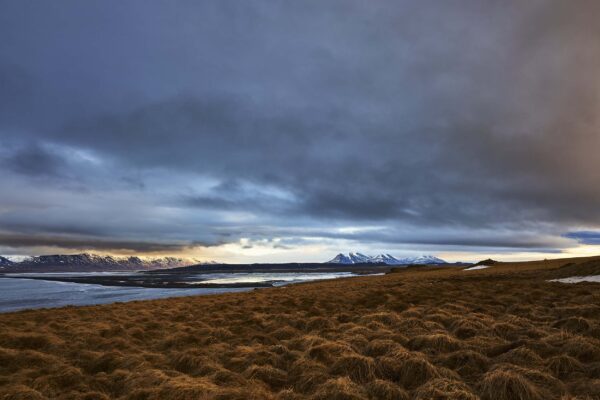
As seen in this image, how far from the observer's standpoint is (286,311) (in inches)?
680

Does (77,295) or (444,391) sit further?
(77,295)

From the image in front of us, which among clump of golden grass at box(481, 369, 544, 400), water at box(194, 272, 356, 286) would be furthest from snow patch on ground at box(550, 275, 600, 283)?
water at box(194, 272, 356, 286)

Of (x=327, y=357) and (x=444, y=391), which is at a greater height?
(x=444, y=391)

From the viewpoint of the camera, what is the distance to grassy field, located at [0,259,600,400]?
6.79m

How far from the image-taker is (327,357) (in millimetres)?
8945

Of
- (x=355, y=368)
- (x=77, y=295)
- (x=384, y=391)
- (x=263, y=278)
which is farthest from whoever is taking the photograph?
(x=263, y=278)

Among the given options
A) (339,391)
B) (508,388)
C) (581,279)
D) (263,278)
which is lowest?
(263,278)

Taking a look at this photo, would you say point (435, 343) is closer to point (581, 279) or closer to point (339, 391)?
point (339, 391)

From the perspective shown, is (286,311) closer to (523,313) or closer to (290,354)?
(290,354)

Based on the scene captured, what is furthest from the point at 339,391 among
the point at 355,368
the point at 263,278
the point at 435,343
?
the point at 263,278

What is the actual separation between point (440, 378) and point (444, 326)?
17.3ft

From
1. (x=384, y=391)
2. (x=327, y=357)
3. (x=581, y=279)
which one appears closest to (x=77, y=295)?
(x=327, y=357)

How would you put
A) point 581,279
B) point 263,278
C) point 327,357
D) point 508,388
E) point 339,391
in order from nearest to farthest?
1. point 508,388
2. point 339,391
3. point 327,357
4. point 581,279
5. point 263,278

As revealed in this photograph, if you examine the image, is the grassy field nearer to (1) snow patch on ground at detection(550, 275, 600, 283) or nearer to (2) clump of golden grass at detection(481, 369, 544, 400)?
(2) clump of golden grass at detection(481, 369, 544, 400)
